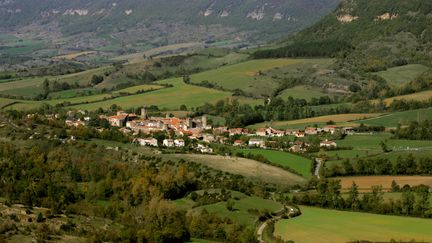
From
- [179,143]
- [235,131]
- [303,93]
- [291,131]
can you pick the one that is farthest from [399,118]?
[179,143]

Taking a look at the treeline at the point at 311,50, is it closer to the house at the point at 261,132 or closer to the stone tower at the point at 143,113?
the stone tower at the point at 143,113


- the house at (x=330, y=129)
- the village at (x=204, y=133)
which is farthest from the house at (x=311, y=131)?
the house at (x=330, y=129)

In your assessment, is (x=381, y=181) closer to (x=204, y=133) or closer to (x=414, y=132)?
(x=414, y=132)

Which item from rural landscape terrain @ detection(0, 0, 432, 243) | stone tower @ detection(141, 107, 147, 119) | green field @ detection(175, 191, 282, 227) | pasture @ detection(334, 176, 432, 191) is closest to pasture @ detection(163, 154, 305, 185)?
rural landscape terrain @ detection(0, 0, 432, 243)

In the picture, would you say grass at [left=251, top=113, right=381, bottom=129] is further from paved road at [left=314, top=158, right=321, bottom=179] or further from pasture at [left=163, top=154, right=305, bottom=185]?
pasture at [left=163, top=154, right=305, bottom=185]

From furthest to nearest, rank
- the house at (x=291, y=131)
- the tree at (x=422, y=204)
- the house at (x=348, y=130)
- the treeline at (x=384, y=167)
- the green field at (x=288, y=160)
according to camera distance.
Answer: the house at (x=291, y=131)
the house at (x=348, y=130)
the green field at (x=288, y=160)
the treeline at (x=384, y=167)
the tree at (x=422, y=204)
